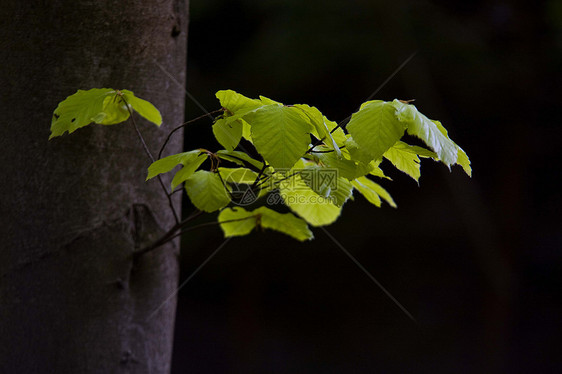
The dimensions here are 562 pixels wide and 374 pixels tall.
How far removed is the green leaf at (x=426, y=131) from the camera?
0.57 m

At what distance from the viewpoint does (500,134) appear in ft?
9.87

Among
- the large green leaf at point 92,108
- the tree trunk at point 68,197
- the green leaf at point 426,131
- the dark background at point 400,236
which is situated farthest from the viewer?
the dark background at point 400,236

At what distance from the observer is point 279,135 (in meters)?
0.58

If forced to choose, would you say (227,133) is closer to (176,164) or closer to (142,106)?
(176,164)

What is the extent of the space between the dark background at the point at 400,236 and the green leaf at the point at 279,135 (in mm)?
1858

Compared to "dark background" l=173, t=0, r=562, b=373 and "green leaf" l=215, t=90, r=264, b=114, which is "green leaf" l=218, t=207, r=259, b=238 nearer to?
"green leaf" l=215, t=90, r=264, b=114

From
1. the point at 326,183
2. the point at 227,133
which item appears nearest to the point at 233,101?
the point at 227,133

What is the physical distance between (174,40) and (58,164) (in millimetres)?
316

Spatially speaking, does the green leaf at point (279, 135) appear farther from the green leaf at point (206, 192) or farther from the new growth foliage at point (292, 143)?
the green leaf at point (206, 192)

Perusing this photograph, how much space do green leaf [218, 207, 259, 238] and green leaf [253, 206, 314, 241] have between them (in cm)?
2

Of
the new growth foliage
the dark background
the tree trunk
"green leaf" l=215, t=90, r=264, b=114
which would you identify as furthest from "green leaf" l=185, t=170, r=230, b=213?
the dark background

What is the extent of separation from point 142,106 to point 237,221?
296 millimetres

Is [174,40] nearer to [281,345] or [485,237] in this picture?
[485,237]

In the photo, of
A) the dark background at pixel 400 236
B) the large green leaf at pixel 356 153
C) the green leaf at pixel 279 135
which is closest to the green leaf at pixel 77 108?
the green leaf at pixel 279 135
